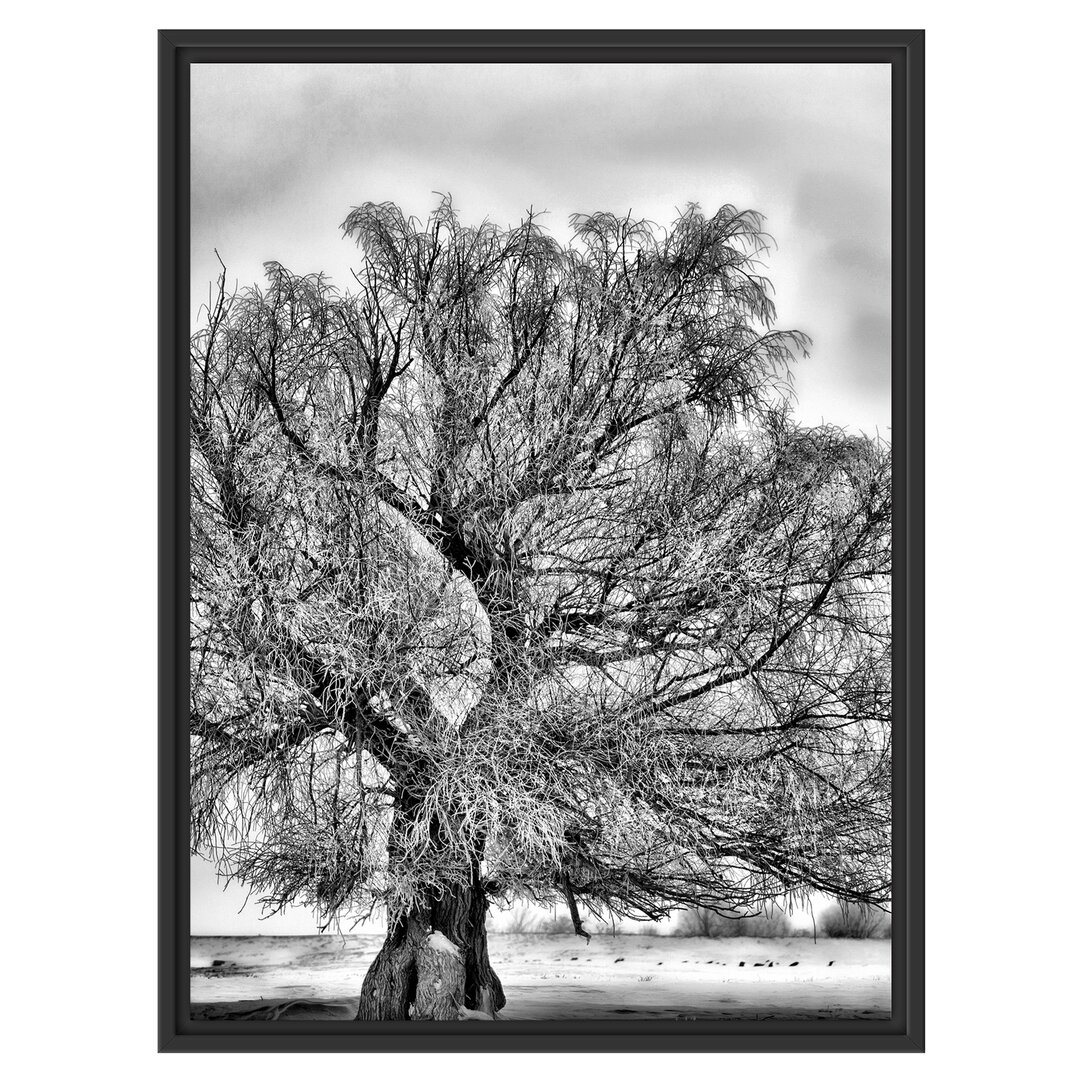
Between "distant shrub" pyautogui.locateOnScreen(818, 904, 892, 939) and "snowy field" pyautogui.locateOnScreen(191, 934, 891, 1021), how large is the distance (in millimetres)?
28

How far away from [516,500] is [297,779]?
3.27ft

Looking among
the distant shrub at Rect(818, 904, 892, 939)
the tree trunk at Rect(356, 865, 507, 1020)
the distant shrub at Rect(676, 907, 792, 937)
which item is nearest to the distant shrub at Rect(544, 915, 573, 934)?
the tree trunk at Rect(356, 865, 507, 1020)

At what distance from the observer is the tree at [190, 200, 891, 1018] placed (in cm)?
300

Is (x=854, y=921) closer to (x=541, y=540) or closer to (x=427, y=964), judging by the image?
(x=427, y=964)

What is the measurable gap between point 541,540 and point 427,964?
48.1 inches

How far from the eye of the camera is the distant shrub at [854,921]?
120 inches

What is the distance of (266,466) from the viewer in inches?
121

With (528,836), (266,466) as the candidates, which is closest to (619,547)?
(528,836)

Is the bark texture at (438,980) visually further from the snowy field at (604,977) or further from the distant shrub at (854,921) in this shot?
the distant shrub at (854,921)

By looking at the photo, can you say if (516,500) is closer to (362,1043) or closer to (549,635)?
(549,635)

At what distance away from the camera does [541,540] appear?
3.09 m

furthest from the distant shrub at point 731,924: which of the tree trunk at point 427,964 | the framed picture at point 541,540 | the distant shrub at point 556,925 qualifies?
the tree trunk at point 427,964

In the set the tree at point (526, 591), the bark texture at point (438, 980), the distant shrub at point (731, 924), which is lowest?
the bark texture at point (438, 980)

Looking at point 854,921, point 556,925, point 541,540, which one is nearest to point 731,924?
point 854,921
